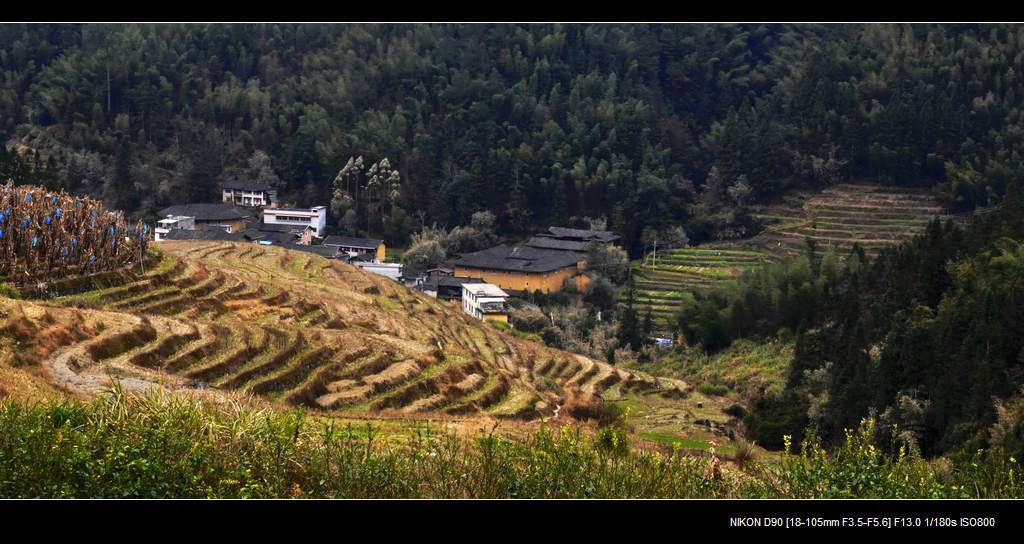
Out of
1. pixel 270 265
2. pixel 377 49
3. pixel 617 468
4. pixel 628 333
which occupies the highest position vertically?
pixel 377 49

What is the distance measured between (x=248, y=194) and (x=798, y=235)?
24438 millimetres

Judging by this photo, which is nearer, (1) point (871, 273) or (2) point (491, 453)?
(2) point (491, 453)

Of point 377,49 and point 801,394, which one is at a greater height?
point 377,49

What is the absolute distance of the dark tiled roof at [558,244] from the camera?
48.0m

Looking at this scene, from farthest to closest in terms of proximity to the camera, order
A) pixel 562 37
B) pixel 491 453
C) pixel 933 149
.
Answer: pixel 562 37, pixel 933 149, pixel 491 453

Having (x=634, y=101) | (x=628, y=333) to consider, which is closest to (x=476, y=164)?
(x=634, y=101)

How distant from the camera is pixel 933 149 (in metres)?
51.9

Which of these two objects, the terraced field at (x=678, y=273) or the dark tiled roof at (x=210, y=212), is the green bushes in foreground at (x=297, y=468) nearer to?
the terraced field at (x=678, y=273)

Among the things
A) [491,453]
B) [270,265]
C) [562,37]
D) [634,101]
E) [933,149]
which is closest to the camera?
[491,453]

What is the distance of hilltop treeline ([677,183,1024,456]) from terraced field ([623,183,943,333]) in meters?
7.40

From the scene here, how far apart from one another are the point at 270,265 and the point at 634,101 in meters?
35.2

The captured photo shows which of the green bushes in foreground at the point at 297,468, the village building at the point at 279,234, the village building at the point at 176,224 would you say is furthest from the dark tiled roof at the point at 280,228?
the green bushes in foreground at the point at 297,468

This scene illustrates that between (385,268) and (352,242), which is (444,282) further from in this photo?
(352,242)

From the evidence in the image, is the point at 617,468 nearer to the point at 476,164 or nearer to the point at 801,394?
the point at 801,394
